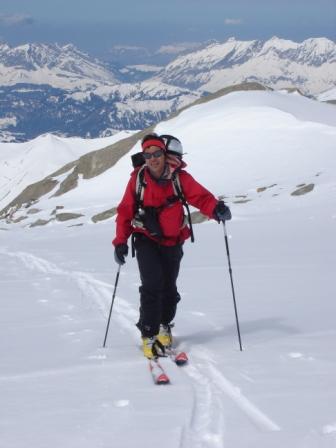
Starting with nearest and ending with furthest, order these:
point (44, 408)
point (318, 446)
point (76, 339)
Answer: point (318, 446) < point (44, 408) < point (76, 339)

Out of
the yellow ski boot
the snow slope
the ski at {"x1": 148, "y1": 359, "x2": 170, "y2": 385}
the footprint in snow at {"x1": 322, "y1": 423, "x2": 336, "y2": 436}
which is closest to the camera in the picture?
the footprint in snow at {"x1": 322, "y1": 423, "x2": 336, "y2": 436}

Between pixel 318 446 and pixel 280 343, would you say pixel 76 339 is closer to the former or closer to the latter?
pixel 280 343

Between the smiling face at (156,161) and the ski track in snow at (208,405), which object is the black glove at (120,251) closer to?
the smiling face at (156,161)

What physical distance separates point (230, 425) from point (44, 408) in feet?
4.95

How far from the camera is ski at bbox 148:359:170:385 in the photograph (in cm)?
555

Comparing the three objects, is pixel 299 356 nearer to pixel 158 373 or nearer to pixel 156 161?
pixel 158 373

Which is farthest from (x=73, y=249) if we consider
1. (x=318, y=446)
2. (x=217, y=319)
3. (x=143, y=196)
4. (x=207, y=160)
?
(x=207, y=160)

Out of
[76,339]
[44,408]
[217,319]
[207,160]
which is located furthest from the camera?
[207,160]

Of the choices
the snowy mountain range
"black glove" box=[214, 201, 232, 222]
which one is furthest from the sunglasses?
the snowy mountain range

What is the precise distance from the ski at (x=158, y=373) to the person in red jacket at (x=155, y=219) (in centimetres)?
44

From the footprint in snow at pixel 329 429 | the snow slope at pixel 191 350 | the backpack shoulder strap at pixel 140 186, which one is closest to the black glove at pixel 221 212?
the backpack shoulder strap at pixel 140 186

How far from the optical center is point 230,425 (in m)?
4.36

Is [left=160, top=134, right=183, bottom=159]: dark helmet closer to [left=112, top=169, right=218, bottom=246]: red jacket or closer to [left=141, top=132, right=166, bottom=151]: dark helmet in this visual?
[left=141, top=132, right=166, bottom=151]: dark helmet

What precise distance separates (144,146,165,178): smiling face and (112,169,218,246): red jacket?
0.34 feet
